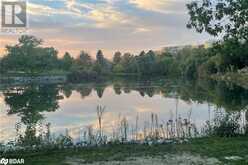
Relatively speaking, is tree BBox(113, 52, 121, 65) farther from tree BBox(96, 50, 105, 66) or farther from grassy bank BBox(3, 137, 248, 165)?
grassy bank BBox(3, 137, 248, 165)

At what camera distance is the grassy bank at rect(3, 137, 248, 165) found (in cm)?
849

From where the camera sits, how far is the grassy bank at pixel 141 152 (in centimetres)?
849

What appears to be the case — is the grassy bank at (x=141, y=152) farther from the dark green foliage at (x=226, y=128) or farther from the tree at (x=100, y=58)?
the tree at (x=100, y=58)

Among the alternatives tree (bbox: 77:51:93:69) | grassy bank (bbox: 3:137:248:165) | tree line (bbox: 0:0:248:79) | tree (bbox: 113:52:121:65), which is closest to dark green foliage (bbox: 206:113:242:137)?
grassy bank (bbox: 3:137:248:165)

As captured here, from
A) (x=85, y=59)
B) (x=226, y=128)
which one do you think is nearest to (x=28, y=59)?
(x=85, y=59)

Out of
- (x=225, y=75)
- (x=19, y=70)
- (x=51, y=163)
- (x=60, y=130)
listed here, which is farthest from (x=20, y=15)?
(x=19, y=70)

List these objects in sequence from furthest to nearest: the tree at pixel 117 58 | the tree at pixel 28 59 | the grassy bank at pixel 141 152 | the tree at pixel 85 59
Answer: the tree at pixel 117 58
the tree at pixel 85 59
the tree at pixel 28 59
the grassy bank at pixel 141 152

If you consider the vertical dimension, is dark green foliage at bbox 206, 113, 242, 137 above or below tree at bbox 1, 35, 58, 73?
below

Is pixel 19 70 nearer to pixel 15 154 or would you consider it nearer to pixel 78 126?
pixel 78 126

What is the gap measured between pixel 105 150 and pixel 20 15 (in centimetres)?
891

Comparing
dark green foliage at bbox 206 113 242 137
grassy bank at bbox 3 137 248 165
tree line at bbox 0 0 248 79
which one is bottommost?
grassy bank at bbox 3 137 248 165

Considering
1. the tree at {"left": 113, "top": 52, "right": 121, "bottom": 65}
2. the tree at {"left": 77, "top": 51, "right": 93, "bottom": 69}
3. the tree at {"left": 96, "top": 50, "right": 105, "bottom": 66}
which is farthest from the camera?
the tree at {"left": 113, "top": 52, "right": 121, "bottom": 65}

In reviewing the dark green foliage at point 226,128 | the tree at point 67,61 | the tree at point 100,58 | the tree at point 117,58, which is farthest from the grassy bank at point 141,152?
the tree at point 117,58

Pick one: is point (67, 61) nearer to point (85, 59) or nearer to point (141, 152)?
point (85, 59)
